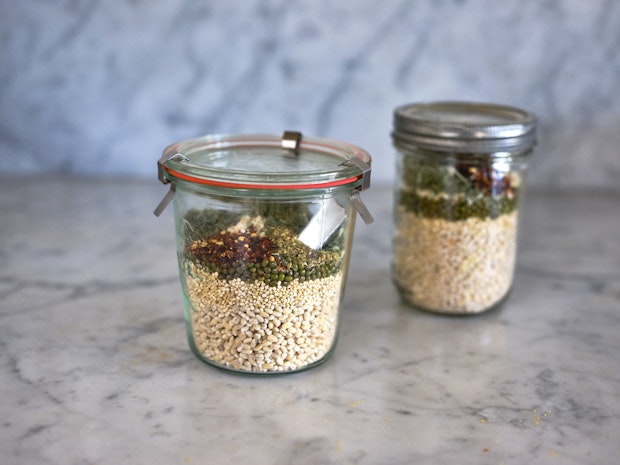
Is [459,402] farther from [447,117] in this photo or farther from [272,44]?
[272,44]

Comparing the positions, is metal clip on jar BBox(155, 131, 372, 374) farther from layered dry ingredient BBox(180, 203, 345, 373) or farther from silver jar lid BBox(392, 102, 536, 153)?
silver jar lid BBox(392, 102, 536, 153)

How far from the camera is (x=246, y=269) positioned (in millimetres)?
795

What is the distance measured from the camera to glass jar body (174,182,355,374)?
79cm

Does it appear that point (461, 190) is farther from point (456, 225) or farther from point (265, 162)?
point (265, 162)

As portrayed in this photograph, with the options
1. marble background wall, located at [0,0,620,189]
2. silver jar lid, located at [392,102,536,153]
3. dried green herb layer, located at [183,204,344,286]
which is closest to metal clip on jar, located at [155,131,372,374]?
dried green herb layer, located at [183,204,344,286]

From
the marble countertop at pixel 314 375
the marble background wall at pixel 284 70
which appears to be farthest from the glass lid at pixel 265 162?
the marble background wall at pixel 284 70

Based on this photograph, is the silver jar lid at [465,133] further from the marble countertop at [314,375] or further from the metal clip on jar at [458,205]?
the marble countertop at [314,375]

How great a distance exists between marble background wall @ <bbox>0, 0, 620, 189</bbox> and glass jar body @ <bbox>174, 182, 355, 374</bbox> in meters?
0.72

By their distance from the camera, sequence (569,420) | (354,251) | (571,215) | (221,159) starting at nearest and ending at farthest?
(569,420) → (221,159) → (354,251) → (571,215)

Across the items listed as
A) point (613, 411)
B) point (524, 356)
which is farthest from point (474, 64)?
point (613, 411)

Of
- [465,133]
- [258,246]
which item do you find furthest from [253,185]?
[465,133]

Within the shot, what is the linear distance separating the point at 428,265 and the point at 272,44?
0.69 meters

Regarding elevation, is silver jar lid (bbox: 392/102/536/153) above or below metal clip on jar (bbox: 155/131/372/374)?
above

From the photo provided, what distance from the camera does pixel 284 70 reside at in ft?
4.96
